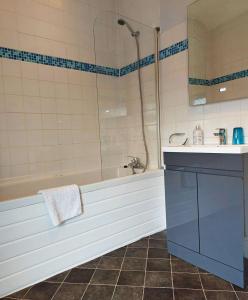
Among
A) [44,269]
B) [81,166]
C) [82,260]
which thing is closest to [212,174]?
[82,260]

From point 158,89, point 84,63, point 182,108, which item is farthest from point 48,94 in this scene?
point 182,108

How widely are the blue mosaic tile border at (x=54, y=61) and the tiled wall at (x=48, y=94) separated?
0.14 ft

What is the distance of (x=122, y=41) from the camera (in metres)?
2.71

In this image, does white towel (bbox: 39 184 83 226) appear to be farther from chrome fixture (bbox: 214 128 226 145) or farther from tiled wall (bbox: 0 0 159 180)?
chrome fixture (bbox: 214 128 226 145)

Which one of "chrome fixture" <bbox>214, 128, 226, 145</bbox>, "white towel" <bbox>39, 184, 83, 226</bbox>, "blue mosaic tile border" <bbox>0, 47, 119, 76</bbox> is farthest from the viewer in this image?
"blue mosaic tile border" <bbox>0, 47, 119, 76</bbox>

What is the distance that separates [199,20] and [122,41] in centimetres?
99

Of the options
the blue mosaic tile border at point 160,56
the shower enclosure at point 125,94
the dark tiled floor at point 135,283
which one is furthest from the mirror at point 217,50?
the dark tiled floor at point 135,283

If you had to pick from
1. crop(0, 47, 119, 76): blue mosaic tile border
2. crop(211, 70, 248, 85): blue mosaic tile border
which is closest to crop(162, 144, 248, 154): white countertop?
crop(211, 70, 248, 85): blue mosaic tile border

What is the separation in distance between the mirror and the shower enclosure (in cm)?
54

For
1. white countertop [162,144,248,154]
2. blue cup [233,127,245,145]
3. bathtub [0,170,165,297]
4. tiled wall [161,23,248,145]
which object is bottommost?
bathtub [0,170,165,297]

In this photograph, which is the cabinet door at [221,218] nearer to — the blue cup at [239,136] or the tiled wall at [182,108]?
the blue cup at [239,136]

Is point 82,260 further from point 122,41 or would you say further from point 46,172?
point 122,41

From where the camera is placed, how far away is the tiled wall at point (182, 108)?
6.04ft

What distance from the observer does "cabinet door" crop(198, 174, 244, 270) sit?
1.40m
